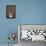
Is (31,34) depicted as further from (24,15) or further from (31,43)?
(24,15)

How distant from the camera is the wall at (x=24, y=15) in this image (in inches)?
150

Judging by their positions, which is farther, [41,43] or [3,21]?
[3,21]

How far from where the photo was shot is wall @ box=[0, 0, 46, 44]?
12.5ft

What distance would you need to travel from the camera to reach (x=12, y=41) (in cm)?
374

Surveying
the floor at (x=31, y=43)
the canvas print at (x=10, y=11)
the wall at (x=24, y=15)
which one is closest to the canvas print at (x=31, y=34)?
the floor at (x=31, y=43)

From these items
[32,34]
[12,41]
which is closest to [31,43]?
[32,34]

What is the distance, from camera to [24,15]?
3.81 metres

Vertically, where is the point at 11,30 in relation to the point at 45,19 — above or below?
below

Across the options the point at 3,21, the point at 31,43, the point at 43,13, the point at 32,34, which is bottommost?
the point at 31,43

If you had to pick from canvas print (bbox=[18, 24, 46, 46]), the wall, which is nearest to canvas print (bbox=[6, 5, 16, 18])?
the wall

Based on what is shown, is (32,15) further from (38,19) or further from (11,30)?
(11,30)

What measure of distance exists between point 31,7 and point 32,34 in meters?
0.79

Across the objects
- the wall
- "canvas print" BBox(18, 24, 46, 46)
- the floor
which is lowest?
the floor

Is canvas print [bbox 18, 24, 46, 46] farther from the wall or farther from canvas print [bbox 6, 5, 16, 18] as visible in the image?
canvas print [bbox 6, 5, 16, 18]
